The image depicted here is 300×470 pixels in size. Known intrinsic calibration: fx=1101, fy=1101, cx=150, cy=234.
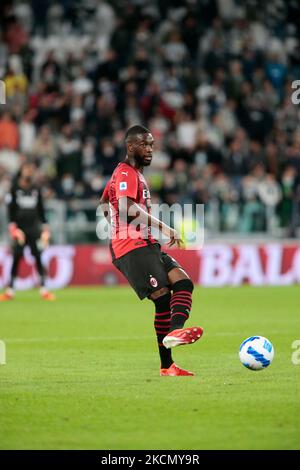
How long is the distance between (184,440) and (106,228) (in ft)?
51.5

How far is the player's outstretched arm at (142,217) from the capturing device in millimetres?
9836

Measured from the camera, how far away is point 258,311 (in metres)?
17.3

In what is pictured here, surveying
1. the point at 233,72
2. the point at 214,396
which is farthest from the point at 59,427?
the point at 233,72

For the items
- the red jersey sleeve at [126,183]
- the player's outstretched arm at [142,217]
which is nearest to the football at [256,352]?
the player's outstretched arm at [142,217]

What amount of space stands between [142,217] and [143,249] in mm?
358

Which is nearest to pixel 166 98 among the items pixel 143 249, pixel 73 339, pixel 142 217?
pixel 73 339

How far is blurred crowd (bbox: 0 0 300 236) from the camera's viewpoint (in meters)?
23.2

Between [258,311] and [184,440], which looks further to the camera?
[258,311]

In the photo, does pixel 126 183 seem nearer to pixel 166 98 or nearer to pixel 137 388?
pixel 137 388

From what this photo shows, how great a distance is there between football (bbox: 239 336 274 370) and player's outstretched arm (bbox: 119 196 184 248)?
43.5 inches

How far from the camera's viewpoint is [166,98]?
25547 mm

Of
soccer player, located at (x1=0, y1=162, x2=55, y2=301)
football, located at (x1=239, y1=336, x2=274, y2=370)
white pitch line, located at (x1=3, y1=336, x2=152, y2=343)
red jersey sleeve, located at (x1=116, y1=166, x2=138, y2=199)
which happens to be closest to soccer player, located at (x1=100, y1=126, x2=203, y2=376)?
red jersey sleeve, located at (x1=116, y1=166, x2=138, y2=199)

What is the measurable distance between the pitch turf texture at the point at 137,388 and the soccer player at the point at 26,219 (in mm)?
3175
